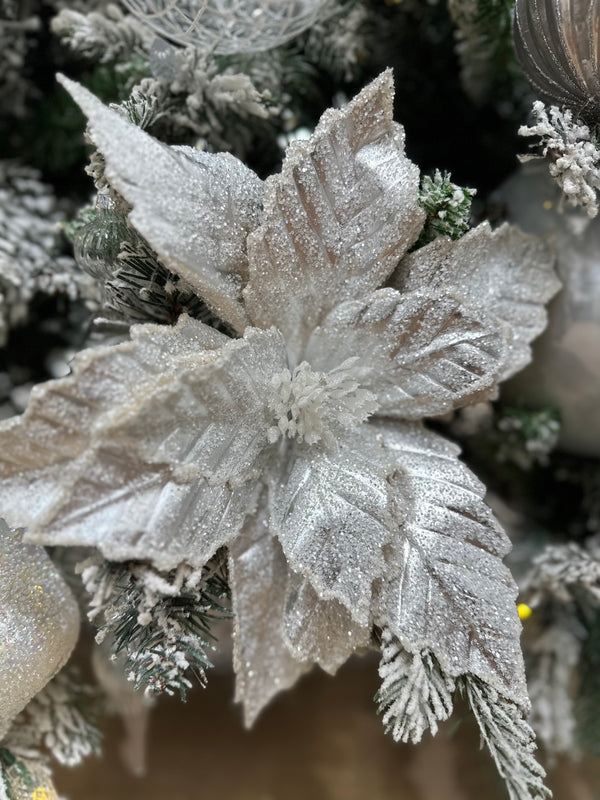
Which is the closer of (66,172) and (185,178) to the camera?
(185,178)

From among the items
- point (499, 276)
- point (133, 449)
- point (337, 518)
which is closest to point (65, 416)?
point (133, 449)

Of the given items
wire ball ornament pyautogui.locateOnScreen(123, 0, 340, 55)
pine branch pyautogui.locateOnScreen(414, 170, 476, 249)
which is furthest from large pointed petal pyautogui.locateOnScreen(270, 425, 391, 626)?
wire ball ornament pyautogui.locateOnScreen(123, 0, 340, 55)

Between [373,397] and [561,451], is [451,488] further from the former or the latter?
[561,451]

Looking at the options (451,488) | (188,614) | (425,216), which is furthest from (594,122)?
(188,614)

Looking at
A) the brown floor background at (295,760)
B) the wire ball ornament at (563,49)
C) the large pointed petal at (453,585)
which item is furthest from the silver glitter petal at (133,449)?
the brown floor background at (295,760)

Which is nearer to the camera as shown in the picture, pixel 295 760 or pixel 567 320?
pixel 567 320

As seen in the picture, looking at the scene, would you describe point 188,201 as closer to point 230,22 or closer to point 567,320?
point 230,22

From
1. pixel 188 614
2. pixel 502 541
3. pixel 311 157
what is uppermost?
pixel 311 157
